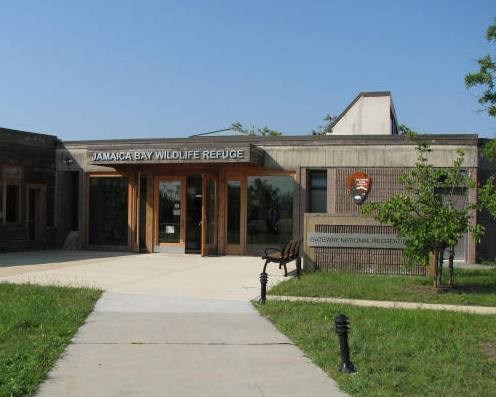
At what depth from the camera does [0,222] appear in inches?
808

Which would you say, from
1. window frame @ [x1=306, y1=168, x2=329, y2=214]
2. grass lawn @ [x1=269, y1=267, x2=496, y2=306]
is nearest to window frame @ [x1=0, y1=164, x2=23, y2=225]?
window frame @ [x1=306, y1=168, x2=329, y2=214]

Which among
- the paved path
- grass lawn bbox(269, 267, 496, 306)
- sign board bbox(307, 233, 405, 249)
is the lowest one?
the paved path

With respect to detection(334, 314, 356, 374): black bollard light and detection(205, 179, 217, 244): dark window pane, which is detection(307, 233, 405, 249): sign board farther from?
detection(334, 314, 356, 374): black bollard light

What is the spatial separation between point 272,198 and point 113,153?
208 inches

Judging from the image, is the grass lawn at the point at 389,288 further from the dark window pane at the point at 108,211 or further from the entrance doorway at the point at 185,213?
the dark window pane at the point at 108,211

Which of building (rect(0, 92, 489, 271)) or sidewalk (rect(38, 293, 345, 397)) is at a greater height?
building (rect(0, 92, 489, 271))

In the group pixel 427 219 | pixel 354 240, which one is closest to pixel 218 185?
pixel 354 240

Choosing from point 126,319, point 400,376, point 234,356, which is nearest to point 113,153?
point 126,319

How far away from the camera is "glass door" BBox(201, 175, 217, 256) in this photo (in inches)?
798

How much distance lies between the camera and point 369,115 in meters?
34.5

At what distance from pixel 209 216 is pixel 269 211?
1.96m

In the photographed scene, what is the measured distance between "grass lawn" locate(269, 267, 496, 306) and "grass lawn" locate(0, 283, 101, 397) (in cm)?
373

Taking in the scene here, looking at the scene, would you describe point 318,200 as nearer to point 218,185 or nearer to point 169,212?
point 218,185

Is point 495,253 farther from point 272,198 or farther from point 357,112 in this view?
point 357,112
